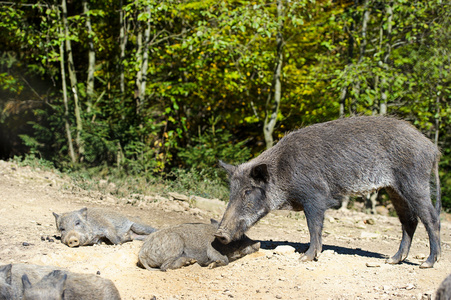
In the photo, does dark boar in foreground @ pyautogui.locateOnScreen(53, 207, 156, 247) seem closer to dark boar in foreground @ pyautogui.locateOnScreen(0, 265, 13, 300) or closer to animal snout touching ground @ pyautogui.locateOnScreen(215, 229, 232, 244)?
animal snout touching ground @ pyautogui.locateOnScreen(215, 229, 232, 244)

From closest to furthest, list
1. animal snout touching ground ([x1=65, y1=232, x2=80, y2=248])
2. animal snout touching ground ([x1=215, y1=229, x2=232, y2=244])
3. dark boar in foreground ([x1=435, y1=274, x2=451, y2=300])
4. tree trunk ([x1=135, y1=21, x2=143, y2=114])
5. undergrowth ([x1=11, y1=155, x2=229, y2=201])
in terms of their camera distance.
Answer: dark boar in foreground ([x1=435, y1=274, x2=451, y2=300]), animal snout touching ground ([x1=215, y1=229, x2=232, y2=244]), animal snout touching ground ([x1=65, y1=232, x2=80, y2=248]), undergrowth ([x1=11, y1=155, x2=229, y2=201]), tree trunk ([x1=135, y1=21, x2=143, y2=114])

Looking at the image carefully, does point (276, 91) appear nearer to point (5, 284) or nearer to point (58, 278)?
point (58, 278)

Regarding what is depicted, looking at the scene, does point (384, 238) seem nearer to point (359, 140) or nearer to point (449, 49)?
point (359, 140)

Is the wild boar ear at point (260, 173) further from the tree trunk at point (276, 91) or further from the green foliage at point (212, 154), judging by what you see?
the tree trunk at point (276, 91)

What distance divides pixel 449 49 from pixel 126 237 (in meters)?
11.2

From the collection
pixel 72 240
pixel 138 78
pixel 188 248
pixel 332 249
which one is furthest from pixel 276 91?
pixel 72 240

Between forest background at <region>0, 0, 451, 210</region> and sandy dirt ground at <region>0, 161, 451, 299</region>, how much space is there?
3020 mm

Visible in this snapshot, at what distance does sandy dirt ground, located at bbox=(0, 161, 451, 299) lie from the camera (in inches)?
216

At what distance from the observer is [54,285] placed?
439 cm

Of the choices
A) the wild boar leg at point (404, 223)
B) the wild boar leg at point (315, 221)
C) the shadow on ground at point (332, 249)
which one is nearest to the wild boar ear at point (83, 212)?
the shadow on ground at point (332, 249)

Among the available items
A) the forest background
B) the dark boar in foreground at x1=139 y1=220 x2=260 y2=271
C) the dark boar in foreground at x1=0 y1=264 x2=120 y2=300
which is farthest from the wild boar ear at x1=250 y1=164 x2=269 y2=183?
the forest background

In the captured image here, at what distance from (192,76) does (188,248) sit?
32.5 ft

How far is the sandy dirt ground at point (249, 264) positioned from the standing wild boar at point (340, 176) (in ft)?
1.45

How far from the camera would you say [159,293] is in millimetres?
5359
